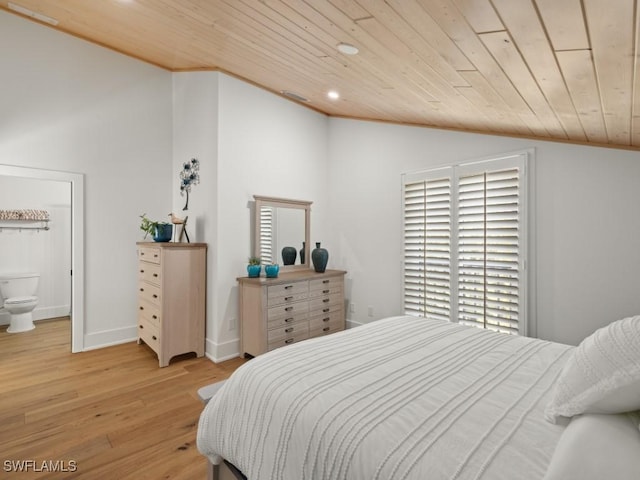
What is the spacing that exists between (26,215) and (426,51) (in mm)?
4550

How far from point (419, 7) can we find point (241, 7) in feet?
3.79

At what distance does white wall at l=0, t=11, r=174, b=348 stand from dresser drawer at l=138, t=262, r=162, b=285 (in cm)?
35

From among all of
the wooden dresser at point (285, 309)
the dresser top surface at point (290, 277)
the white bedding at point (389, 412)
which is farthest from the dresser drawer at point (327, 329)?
the white bedding at point (389, 412)

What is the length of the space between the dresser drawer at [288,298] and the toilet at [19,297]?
116 inches

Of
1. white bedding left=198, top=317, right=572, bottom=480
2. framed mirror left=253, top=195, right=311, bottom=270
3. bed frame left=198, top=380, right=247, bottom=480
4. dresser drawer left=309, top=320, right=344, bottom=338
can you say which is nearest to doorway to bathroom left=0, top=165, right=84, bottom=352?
framed mirror left=253, top=195, right=311, bottom=270

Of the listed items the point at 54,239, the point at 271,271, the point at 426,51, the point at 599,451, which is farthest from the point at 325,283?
the point at 54,239

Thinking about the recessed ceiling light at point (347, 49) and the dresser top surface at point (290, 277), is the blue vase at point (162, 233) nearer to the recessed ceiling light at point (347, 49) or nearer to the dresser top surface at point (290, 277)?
the dresser top surface at point (290, 277)

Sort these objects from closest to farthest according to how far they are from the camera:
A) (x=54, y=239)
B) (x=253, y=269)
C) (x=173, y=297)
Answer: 1. (x=173, y=297)
2. (x=253, y=269)
3. (x=54, y=239)

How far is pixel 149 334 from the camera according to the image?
11.3ft

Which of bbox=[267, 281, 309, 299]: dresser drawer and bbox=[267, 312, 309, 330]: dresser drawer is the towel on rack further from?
bbox=[267, 312, 309, 330]: dresser drawer

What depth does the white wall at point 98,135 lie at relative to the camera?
3236mm

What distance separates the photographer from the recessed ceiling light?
2.00 m

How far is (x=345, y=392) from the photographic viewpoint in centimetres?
119

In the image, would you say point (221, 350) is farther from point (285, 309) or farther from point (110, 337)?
point (110, 337)
